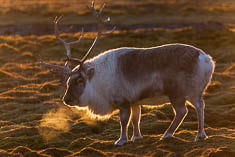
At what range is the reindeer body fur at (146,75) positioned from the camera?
13453 mm

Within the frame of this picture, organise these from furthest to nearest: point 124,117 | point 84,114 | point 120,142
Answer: point 84,114 → point 120,142 → point 124,117

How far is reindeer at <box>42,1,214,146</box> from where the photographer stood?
13.5m

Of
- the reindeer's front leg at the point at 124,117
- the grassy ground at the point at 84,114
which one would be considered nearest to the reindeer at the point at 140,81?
the reindeer's front leg at the point at 124,117

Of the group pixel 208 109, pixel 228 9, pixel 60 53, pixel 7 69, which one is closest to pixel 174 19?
pixel 228 9

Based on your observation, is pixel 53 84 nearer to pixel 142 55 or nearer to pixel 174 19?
pixel 142 55

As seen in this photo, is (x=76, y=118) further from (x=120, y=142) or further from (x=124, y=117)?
(x=124, y=117)

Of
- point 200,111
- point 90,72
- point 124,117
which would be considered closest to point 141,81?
point 124,117

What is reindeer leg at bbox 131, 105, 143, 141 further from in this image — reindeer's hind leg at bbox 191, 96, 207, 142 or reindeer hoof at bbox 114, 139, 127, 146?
reindeer's hind leg at bbox 191, 96, 207, 142

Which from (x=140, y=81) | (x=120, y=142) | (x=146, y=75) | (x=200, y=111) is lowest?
(x=120, y=142)

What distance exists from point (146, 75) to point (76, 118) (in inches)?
288

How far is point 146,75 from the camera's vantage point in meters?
13.8

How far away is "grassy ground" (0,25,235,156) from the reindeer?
976mm

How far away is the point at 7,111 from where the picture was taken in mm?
22047

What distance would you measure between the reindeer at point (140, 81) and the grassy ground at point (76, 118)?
3.20 feet
